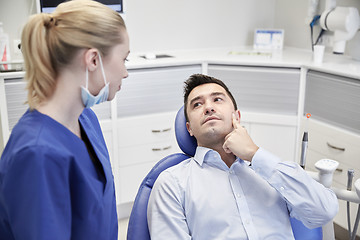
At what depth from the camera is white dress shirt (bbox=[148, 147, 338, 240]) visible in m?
1.49

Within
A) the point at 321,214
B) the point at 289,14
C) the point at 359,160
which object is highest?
the point at 289,14

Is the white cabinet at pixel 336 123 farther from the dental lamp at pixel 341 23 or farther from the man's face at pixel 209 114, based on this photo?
the man's face at pixel 209 114

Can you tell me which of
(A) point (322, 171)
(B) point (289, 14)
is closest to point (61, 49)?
(A) point (322, 171)

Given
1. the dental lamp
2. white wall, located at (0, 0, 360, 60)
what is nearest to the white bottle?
white wall, located at (0, 0, 360, 60)

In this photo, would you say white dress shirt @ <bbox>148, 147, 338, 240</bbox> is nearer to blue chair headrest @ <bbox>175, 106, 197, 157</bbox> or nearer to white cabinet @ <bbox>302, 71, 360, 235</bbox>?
blue chair headrest @ <bbox>175, 106, 197, 157</bbox>

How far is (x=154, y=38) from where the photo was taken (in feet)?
10.9

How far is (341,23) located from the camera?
287 cm

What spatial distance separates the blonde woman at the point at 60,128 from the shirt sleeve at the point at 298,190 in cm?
59

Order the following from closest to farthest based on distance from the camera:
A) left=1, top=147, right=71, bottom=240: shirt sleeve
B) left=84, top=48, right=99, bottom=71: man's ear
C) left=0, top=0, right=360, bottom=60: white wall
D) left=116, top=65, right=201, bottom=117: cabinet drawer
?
1. left=1, top=147, right=71, bottom=240: shirt sleeve
2. left=84, top=48, right=99, bottom=71: man's ear
3. left=116, top=65, right=201, bottom=117: cabinet drawer
4. left=0, top=0, right=360, bottom=60: white wall

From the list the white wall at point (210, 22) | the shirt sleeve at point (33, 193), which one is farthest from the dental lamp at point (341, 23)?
the shirt sleeve at point (33, 193)

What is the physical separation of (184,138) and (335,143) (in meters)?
1.24

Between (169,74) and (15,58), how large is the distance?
988 mm

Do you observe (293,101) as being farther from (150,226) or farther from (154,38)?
(150,226)

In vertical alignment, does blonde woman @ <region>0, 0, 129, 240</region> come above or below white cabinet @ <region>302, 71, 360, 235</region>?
above
